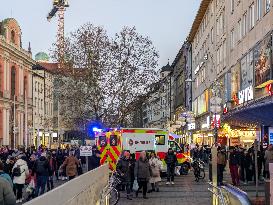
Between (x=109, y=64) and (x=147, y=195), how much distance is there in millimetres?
28745

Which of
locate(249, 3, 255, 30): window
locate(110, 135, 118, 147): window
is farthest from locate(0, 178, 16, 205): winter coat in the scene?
locate(249, 3, 255, 30): window

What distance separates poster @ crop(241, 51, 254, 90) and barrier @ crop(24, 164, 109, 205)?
22229 mm

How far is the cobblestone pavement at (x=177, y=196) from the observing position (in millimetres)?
22047

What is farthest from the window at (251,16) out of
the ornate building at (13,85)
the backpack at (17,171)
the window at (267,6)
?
the ornate building at (13,85)

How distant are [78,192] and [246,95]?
100.0ft

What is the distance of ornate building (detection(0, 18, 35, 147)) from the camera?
81.0 metres

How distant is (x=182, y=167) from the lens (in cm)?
3903

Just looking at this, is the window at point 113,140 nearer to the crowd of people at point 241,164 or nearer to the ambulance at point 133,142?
the ambulance at point 133,142

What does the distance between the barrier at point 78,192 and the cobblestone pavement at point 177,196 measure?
364 cm

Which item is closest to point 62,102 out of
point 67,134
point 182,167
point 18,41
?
point 182,167

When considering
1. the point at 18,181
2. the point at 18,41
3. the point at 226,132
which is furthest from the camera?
the point at 18,41

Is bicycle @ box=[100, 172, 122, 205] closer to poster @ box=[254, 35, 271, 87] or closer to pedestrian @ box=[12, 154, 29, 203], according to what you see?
pedestrian @ box=[12, 154, 29, 203]

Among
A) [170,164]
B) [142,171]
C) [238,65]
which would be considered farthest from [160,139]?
[238,65]

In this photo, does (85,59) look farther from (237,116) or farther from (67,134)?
(67,134)
